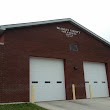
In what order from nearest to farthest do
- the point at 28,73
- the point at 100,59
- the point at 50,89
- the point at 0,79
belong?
1. the point at 0,79
2. the point at 28,73
3. the point at 50,89
4. the point at 100,59

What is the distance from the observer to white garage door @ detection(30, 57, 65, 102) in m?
16.3

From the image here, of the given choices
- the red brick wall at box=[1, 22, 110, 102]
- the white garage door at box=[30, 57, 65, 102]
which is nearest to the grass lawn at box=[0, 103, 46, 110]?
the red brick wall at box=[1, 22, 110, 102]

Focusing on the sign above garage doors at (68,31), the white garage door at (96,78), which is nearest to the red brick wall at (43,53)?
the sign above garage doors at (68,31)

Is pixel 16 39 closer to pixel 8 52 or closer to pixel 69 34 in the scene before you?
pixel 8 52

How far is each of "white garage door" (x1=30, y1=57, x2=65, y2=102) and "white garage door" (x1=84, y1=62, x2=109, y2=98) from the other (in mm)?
2919

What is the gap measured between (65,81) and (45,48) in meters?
3.31

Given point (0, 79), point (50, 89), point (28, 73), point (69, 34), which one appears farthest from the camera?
point (69, 34)

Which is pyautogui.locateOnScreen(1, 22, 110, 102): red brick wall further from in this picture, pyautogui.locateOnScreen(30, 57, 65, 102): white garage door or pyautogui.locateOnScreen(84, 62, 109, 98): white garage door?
pyautogui.locateOnScreen(84, 62, 109, 98): white garage door

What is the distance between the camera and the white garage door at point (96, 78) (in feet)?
64.3

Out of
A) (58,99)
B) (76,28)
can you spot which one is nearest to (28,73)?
(58,99)

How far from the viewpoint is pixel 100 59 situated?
68.8 ft

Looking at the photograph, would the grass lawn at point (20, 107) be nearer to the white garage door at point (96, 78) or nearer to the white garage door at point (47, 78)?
the white garage door at point (47, 78)

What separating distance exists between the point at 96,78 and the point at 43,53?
6.50 m

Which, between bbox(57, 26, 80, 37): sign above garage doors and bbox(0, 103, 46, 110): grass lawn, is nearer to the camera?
bbox(0, 103, 46, 110): grass lawn
